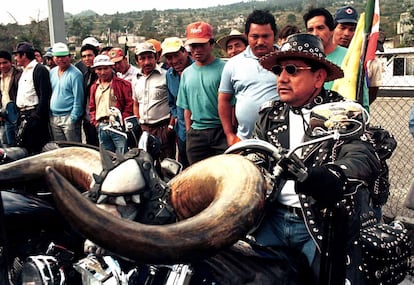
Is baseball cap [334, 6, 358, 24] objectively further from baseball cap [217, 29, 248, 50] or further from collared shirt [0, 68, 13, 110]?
collared shirt [0, 68, 13, 110]

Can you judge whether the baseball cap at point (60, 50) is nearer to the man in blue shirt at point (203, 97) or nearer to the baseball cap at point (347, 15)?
the man in blue shirt at point (203, 97)

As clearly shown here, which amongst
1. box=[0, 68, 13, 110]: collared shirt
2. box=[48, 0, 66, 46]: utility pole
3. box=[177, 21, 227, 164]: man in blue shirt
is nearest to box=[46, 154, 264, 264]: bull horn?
box=[177, 21, 227, 164]: man in blue shirt

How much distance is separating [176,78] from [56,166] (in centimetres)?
382

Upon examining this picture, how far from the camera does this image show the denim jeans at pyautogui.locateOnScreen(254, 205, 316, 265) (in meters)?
2.51

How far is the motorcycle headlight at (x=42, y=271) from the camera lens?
2234mm

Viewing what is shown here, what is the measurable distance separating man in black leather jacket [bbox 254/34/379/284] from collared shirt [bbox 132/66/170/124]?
3475mm

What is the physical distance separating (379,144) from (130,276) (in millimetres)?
1408

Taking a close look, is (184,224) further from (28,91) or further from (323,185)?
(28,91)

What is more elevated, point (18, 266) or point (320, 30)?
point (320, 30)

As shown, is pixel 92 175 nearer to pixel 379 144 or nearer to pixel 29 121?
pixel 379 144

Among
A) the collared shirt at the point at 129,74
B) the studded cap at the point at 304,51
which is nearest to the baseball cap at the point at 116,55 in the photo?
the collared shirt at the point at 129,74

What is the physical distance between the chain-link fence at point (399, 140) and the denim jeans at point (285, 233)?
3159mm

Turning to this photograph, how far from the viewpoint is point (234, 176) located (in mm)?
1968

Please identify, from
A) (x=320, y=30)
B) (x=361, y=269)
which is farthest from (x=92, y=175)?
(x=320, y=30)
